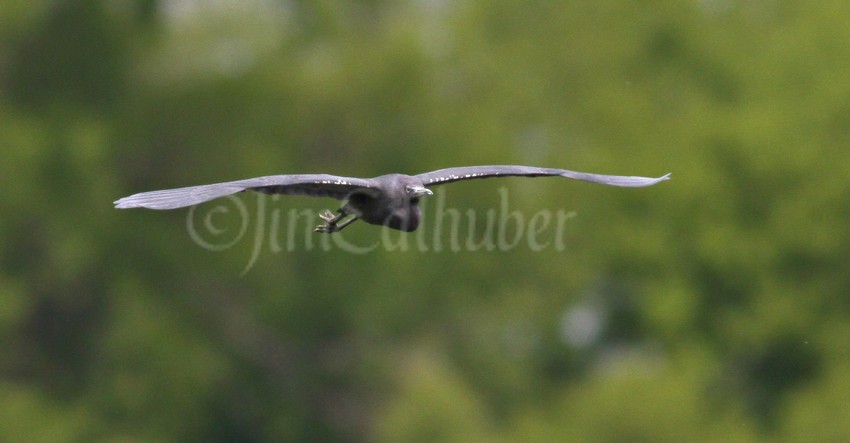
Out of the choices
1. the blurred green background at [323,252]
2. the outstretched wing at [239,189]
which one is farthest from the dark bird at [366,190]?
the blurred green background at [323,252]

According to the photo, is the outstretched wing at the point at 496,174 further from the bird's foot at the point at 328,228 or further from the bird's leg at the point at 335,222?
the bird's foot at the point at 328,228

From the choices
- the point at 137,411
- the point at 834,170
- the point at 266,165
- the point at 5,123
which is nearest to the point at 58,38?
the point at 5,123

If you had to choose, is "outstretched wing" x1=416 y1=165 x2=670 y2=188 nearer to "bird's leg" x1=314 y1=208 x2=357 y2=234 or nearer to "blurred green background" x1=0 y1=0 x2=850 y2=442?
"bird's leg" x1=314 y1=208 x2=357 y2=234

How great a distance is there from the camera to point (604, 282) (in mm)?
42094

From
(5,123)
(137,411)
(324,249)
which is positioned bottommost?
(137,411)

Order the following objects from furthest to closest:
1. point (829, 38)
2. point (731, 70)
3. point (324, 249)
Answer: point (731, 70), point (829, 38), point (324, 249)

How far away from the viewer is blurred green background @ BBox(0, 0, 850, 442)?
125 feet

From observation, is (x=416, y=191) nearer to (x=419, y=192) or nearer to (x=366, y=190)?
(x=419, y=192)

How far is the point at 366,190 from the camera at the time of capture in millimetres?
17953

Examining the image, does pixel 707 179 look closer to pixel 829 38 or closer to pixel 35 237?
pixel 829 38

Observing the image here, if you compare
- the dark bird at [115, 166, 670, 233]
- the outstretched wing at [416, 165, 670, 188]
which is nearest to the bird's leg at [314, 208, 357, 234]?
the dark bird at [115, 166, 670, 233]

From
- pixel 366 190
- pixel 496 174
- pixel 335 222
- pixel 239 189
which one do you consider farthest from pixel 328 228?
pixel 239 189

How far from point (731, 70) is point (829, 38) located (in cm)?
382

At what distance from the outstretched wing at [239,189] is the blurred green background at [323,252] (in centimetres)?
1912
